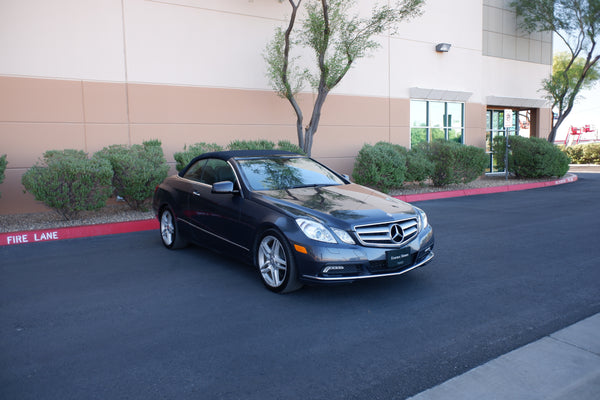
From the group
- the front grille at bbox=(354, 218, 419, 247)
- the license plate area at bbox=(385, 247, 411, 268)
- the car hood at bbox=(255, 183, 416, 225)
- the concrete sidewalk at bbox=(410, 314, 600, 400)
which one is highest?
the car hood at bbox=(255, 183, 416, 225)

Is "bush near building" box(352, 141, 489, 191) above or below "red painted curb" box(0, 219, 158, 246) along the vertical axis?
above

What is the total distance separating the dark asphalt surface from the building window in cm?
1068

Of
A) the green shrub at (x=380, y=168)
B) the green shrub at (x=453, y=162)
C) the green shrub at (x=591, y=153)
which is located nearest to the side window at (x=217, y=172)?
the green shrub at (x=380, y=168)

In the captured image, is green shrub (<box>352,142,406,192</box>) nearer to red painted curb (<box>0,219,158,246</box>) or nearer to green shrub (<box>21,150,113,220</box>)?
red painted curb (<box>0,219,158,246</box>)

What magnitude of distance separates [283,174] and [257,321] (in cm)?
238

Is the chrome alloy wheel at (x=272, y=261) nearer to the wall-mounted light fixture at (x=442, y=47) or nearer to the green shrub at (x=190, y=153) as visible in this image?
the green shrub at (x=190, y=153)

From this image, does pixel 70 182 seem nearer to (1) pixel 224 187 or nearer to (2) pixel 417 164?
(1) pixel 224 187

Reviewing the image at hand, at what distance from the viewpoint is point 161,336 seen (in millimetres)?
4160

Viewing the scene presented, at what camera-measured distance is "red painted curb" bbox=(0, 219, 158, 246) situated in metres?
8.24

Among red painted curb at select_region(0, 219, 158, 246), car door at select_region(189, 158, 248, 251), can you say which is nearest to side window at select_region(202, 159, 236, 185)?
car door at select_region(189, 158, 248, 251)

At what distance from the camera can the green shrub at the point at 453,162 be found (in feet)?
49.2

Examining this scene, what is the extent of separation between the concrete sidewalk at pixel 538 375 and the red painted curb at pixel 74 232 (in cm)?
735

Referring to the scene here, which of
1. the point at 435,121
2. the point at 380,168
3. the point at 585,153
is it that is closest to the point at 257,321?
the point at 380,168

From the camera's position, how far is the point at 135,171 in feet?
32.9
